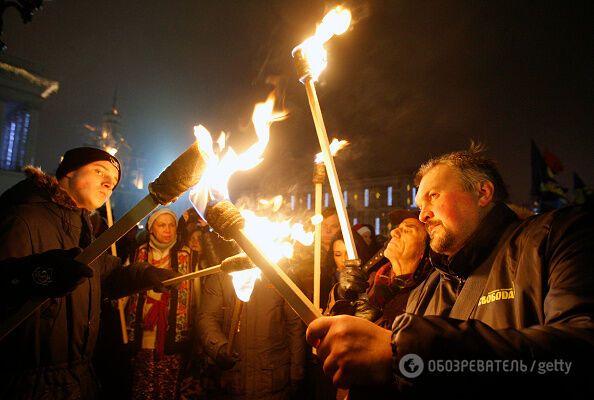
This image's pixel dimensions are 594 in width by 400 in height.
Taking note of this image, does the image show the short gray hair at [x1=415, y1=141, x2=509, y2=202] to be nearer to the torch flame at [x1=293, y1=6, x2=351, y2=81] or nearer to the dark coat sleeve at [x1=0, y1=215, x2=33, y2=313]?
the torch flame at [x1=293, y1=6, x2=351, y2=81]

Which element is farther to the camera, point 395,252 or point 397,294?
point 395,252

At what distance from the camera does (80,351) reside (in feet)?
9.16

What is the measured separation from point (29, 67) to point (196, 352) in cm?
5995

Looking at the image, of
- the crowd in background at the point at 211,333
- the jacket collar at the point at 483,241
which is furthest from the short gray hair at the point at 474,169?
the crowd in background at the point at 211,333

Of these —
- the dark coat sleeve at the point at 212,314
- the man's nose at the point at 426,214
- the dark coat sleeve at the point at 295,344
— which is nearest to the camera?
the man's nose at the point at 426,214

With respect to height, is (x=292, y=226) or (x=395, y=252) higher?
(x=292, y=226)

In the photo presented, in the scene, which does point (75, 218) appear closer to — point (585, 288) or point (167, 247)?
point (167, 247)

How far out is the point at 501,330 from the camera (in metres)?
1.00

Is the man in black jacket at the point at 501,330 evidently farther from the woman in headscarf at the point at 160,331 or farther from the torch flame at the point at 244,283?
the woman in headscarf at the point at 160,331

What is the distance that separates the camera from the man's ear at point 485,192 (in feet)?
6.90

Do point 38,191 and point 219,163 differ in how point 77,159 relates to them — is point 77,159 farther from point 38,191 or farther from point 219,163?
point 219,163

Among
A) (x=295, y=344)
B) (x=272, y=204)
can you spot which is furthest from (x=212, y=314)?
(x=272, y=204)

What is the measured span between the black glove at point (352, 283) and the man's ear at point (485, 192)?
0.96 meters

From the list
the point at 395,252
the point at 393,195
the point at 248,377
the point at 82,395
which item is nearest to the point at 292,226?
the point at 395,252
